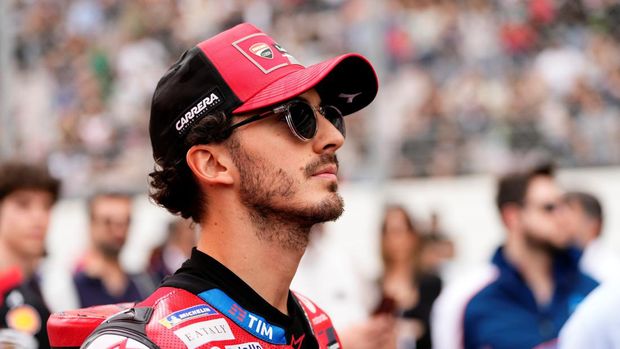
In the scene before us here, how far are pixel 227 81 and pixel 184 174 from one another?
0.92 ft

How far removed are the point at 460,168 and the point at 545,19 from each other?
8.88ft

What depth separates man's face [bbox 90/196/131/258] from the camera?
23.6ft

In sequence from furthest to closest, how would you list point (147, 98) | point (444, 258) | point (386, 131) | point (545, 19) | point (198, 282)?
point (147, 98)
point (545, 19)
point (386, 131)
point (444, 258)
point (198, 282)

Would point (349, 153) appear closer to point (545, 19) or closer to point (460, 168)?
point (460, 168)

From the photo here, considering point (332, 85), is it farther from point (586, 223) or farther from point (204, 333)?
point (586, 223)

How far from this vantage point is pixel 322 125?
2822 millimetres

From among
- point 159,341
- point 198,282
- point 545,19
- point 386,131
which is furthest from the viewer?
point 545,19

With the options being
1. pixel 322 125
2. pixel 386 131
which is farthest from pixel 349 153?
pixel 322 125

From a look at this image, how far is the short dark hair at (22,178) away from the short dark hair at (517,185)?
2.46 meters

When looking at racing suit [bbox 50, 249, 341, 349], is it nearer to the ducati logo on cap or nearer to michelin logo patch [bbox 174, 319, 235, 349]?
michelin logo patch [bbox 174, 319, 235, 349]

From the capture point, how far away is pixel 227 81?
2.72 metres

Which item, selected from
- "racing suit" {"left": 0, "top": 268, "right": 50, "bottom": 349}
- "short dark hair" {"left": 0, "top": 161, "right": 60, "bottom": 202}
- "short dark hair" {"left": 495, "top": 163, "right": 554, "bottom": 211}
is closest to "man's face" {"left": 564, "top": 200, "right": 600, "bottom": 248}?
"short dark hair" {"left": 495, "top": 163, "right": 554, "bottom": 211}

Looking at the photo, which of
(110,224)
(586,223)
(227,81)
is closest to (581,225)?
(586,223)

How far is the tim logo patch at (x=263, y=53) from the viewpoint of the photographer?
9.13 ft
